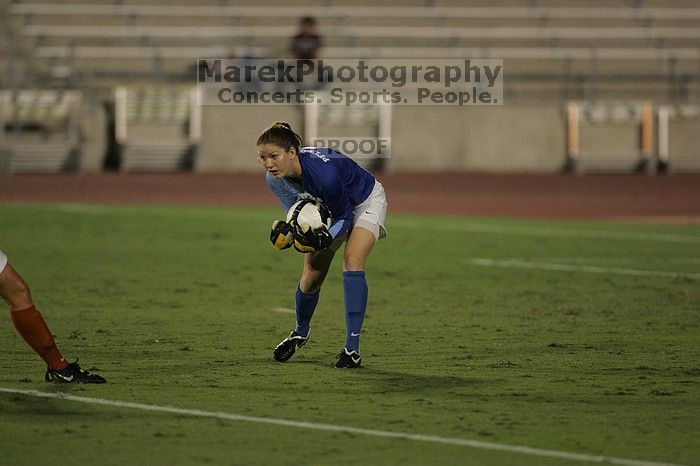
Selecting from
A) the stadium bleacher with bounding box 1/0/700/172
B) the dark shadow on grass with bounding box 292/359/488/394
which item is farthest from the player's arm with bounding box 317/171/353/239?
the stadium bleacher with bounding box 1/0/700/172

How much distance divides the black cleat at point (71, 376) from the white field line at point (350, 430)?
208 millimetres

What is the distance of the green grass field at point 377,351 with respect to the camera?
21.4 ft

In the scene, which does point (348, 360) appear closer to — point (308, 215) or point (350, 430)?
point (308, 215)

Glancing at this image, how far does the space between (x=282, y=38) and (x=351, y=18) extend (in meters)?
1.95

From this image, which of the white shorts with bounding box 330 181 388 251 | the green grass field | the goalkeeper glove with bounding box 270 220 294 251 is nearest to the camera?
the green grass field

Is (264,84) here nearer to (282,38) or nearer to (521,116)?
(282,38)

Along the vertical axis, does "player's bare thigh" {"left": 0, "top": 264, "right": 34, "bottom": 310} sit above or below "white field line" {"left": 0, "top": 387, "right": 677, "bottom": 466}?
above

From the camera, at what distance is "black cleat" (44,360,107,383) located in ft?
25.7

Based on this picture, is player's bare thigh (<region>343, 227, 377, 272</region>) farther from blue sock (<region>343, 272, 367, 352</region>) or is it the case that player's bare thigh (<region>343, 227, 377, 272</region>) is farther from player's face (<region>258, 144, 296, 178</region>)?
player's face (<region>258, 144, 296, 178</region>)

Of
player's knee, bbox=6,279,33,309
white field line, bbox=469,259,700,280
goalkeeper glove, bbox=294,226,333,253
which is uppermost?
goalkeeper glove, bbox=294,226,333,253

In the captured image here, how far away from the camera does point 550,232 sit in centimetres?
1927

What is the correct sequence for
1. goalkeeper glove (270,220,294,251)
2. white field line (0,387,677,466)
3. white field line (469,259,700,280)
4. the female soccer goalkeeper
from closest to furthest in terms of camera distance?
1. white field line (0,387,677,466)
2. the female soccer goalkeeper
3. goalkeeper glove (270,220,294,251)
4. white field line (469,259,700,280)

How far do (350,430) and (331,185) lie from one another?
6.92 feet

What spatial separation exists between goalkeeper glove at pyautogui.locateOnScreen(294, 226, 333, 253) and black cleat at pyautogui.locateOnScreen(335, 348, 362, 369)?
753 mm
